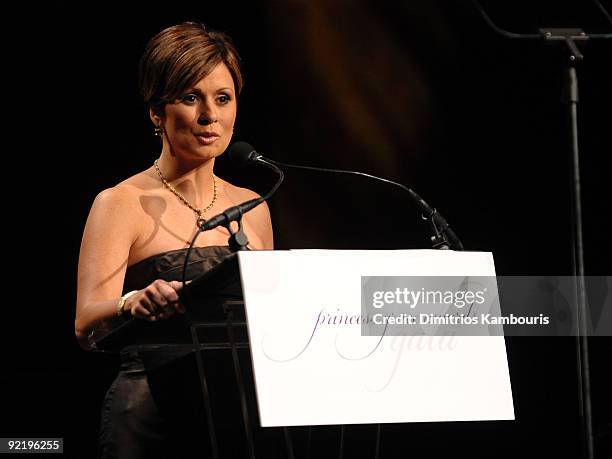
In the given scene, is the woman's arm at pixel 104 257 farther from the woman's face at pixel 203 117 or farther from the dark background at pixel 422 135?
the dark background at pixel 422 135

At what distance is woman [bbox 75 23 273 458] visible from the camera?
2.16 m

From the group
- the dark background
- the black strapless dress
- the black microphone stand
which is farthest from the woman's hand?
the dark background

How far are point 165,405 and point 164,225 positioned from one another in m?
0.48

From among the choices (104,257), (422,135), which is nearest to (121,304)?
(104,257)

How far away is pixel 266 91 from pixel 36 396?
4.16 feet

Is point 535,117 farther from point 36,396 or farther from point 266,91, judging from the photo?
point 36,396

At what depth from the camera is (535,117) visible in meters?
3.14

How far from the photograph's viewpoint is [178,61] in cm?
237

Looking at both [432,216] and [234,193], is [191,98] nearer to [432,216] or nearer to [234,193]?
[234,193]

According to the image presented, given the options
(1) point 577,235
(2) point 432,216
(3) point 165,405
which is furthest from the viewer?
(3) point 165,405

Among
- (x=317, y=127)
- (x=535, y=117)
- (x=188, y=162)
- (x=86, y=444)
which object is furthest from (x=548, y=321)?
(x=86, y=444)

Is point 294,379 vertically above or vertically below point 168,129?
below

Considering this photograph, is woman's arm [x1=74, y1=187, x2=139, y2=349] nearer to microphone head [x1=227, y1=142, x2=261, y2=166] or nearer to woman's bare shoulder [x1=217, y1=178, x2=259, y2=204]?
woman's bare shoulder [x1=217, y1=178, x2=259, y2=204]

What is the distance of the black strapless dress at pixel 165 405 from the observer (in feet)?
6.77
